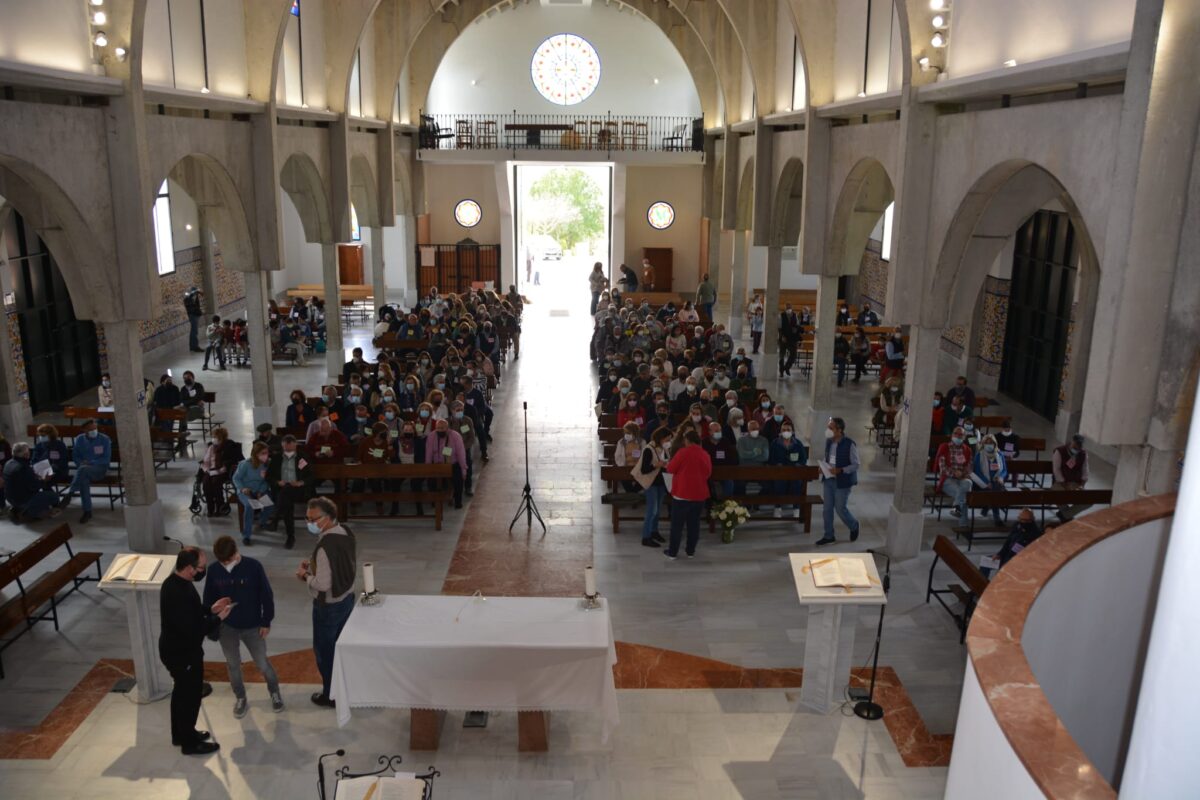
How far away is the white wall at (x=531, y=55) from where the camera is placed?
105 ft

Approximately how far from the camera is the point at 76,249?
→ 1025 centimetres

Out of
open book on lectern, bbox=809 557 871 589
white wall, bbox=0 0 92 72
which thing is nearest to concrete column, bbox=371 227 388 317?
white wall, bbox=0 0 92 72

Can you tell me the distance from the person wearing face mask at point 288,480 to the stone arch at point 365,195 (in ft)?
42.3

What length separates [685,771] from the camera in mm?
7266

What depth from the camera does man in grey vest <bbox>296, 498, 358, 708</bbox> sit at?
737 centimetres

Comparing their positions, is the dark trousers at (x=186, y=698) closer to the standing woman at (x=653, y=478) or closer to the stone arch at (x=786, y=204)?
the standing woman at (x=653, y=478)

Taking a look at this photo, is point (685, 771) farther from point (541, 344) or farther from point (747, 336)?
point (747, 336)

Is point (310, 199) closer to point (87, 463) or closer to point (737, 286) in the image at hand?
point (87, 463)

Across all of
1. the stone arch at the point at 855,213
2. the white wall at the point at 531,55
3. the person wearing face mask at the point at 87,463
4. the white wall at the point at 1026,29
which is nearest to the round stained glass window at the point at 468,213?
the white wall at the point at 531,55

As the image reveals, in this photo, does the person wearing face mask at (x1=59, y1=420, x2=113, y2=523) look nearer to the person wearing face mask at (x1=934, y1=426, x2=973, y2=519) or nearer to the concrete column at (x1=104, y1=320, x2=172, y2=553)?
the concrete column at (x1=104, y1=320, x2=172, y2=553)

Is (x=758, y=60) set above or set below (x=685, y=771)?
above

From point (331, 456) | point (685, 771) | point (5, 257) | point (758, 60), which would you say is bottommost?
point (685, 771)

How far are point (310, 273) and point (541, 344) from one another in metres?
13.1

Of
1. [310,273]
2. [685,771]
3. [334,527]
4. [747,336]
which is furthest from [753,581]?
[310,273]
